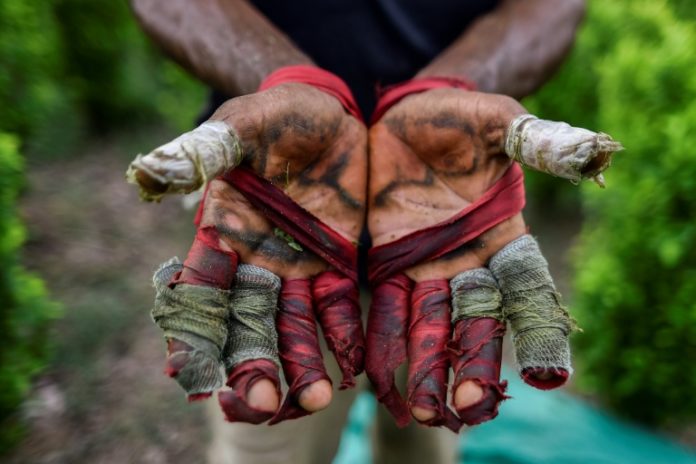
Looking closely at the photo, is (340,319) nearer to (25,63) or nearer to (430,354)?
(430,354)

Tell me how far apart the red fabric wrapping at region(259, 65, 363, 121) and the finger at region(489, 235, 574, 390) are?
1.54 feet

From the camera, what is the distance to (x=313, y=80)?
134 centimetres

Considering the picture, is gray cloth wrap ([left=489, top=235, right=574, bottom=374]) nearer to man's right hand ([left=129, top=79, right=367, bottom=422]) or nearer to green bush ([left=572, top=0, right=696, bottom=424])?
man's right hand ([left=129, top=79, right=367, bottom=422])

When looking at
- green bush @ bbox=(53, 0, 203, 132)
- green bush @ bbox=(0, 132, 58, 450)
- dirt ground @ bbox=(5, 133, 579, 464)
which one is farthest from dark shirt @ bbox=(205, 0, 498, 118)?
green bush @ bbox=(53, 0, 203, 132)

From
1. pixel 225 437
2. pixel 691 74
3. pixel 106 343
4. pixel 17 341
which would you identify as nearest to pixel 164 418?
pixel 106 343

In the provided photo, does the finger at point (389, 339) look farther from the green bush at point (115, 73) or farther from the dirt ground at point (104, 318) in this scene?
the green bush at point (115, 73)

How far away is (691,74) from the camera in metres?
2.53

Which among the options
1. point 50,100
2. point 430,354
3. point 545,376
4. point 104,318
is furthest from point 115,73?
point 545,376

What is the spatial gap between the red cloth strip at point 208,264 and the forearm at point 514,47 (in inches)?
27.5

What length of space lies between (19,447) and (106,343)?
2.55 ft

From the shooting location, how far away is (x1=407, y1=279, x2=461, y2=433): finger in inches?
43.6

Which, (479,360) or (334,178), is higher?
(334,178)

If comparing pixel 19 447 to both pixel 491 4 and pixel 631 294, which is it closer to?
pixel 491 4

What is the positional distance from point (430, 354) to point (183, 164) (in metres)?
0.55
